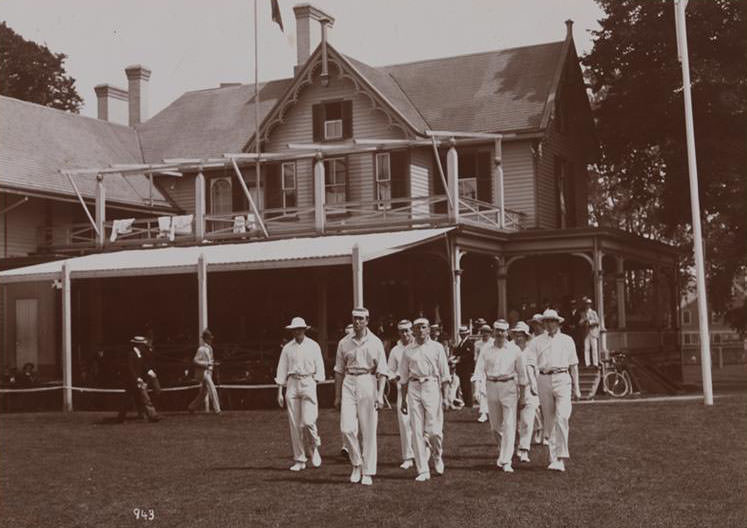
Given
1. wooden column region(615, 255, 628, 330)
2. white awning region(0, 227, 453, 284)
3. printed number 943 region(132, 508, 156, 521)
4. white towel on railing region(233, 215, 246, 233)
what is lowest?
printed number 943 region(132, 508, 156, 521)

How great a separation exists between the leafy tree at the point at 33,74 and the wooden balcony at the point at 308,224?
1126cm

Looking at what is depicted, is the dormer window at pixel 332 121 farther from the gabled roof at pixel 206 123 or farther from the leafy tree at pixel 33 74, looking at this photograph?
the leafy tree at pixel 33 74

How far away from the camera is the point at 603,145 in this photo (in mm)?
34875

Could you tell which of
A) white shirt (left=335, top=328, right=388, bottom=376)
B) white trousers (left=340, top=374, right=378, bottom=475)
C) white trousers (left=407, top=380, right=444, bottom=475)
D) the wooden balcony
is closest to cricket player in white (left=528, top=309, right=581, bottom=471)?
white trousers (left=407, top=380, right=444, bottom=475)

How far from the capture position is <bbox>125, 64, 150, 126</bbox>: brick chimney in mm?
41594

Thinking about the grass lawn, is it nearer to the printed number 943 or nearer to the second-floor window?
the printed number 943

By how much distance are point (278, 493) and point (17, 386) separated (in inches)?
670

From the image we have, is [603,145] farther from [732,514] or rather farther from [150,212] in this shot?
[732,514]

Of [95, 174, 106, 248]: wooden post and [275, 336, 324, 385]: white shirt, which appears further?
[95, 174, 106, 248]: wooden post

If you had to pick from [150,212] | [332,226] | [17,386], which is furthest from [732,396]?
[150,212]

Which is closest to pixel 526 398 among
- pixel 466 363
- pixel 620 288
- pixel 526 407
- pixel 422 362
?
pixel 526 407

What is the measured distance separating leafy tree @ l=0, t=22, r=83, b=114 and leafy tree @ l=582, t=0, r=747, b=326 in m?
21.0

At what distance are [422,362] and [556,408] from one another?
177cm

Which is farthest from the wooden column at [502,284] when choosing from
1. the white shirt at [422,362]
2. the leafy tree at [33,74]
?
the leafy tree at [33,74]
